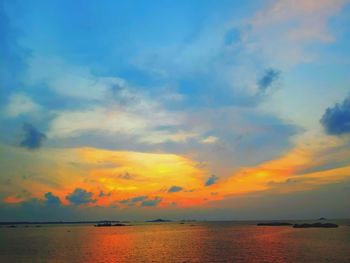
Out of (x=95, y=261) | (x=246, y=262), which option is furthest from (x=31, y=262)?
(x=246, y=262)

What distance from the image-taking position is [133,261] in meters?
59.7

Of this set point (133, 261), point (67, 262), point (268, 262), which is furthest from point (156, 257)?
point (268, 262)

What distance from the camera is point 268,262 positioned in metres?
54.4

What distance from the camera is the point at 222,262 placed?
55.3 meters

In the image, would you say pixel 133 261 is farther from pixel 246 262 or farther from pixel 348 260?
pixel 348 260

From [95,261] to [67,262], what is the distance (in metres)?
4.60

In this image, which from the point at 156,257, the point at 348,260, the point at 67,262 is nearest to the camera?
the point at 348,260

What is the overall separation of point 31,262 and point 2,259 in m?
7.29

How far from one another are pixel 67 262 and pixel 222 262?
25278 millimetres

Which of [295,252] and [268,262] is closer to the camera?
[268,262]

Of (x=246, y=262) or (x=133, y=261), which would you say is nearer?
(x=246, y=262)

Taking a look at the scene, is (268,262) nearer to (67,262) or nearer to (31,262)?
(67,262)

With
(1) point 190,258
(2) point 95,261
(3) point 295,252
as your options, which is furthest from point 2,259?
(3) point 295,252

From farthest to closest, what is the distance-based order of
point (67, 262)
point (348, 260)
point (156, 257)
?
point (156, 257) → point (67, 262) → point (348, 260)
